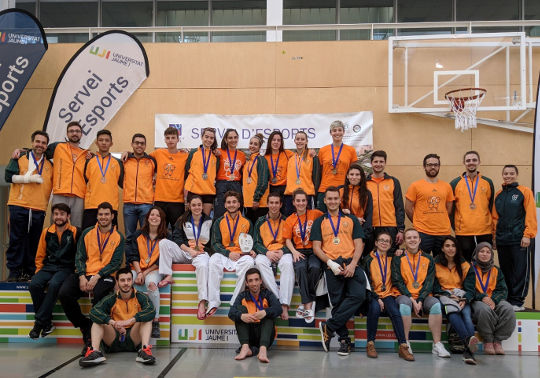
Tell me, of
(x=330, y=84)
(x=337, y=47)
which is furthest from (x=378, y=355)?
(x=337, y=47)

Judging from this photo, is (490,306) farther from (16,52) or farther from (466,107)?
(16,52)

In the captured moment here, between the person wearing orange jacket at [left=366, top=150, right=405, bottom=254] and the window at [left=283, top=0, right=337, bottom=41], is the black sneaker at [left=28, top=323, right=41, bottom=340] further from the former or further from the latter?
the window at [left=283, top=0, right=337, bottom=41]

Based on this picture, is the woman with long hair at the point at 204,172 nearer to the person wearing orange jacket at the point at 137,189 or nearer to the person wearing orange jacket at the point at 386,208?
the person wearing orange jacket at the point at 137,189

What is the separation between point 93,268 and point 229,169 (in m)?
2.14

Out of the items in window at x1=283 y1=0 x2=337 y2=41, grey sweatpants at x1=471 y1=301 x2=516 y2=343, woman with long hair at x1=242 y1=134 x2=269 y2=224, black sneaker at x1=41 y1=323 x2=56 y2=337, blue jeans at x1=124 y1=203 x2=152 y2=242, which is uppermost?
window at x1=283 y1=0 x2=337 y2=41

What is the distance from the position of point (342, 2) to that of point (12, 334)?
30.3 feet

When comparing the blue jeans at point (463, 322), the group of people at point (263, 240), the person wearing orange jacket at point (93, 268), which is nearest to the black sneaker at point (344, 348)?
the group of people at point (263, 240)

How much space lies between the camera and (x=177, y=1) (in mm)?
11742

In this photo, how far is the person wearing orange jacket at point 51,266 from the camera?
5.64 m

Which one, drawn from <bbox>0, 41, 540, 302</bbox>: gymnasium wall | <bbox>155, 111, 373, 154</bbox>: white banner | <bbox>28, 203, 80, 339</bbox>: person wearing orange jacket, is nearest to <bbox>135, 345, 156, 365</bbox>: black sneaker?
<bbox>28, 203, 80, 339</bbox>: person wearing orange jacket

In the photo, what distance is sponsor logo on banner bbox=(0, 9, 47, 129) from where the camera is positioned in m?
7.67

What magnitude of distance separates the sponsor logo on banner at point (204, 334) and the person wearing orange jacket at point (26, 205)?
2.09m

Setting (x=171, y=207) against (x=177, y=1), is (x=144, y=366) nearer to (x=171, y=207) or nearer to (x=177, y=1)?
(x=171, y=207)

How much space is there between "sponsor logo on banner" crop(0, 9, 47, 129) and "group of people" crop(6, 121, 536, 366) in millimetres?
1586
